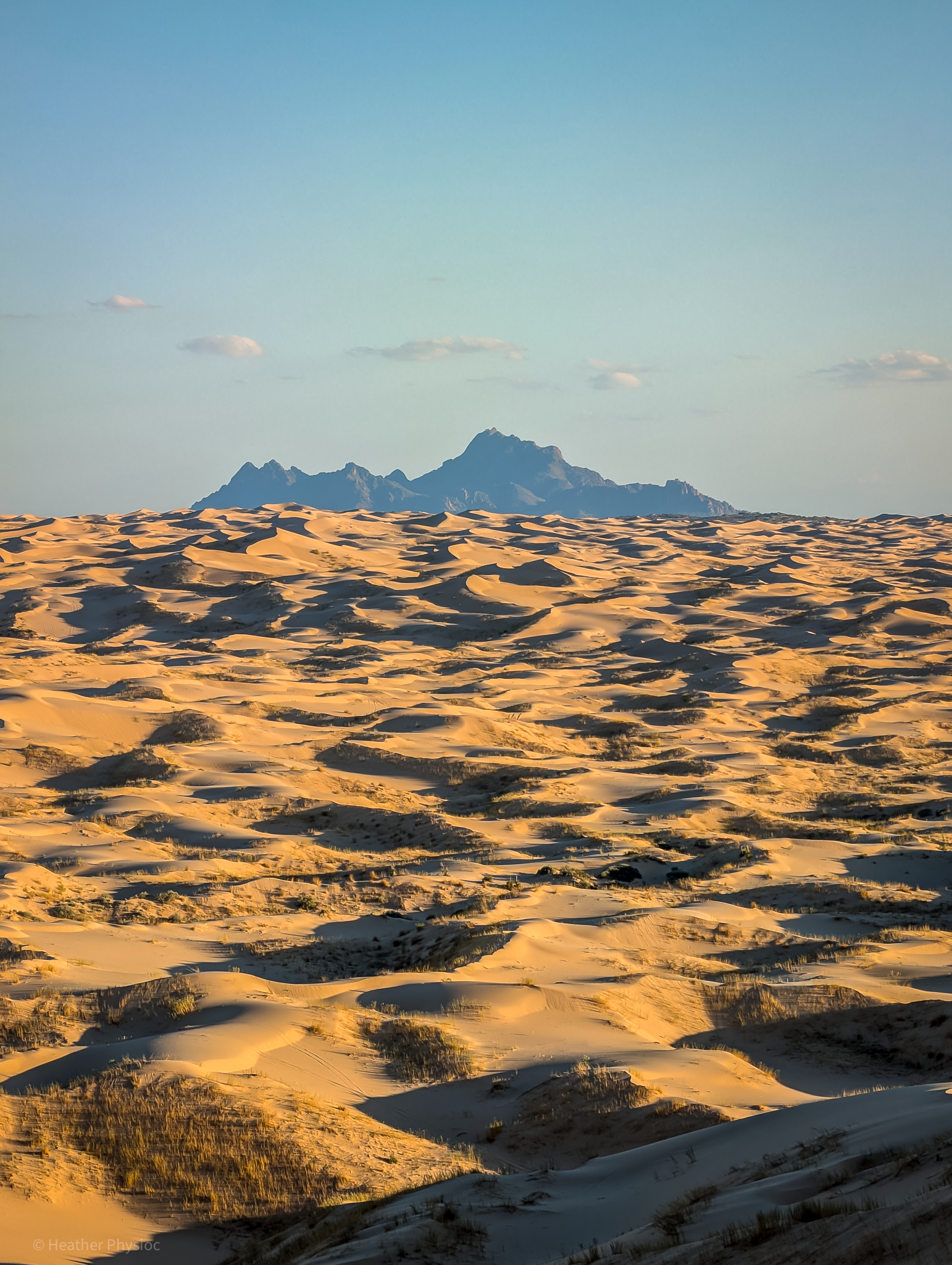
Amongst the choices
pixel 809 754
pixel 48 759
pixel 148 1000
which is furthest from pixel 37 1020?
pixel 809 754

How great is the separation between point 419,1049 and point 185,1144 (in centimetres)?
264

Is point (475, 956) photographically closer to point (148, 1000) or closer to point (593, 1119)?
point (148, 1000)

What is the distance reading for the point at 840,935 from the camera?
1345 cm

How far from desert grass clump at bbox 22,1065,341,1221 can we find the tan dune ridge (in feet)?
0.08

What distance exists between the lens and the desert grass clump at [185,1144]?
6441 mm

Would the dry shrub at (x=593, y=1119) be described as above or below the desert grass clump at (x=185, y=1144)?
below

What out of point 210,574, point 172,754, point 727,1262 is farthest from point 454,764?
point 210,574

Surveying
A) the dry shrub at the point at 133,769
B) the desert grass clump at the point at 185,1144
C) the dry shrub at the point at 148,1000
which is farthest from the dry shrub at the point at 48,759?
the desert grass clump at the point at 185,1144

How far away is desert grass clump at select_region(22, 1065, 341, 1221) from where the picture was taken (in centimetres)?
644

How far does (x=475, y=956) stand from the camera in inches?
460

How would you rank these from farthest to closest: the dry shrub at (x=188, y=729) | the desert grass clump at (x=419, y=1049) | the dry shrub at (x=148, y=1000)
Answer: the dry shrub at (x=188, y=729)
the dry shrub at (x=148, y=1000)
the desert grass clump at (x=419, y=1049)

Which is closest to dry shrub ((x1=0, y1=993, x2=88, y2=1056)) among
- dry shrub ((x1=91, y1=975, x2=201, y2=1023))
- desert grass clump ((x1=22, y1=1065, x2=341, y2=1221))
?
dry shrub ((x1=91, y1=975, x2=201, y2=1023))

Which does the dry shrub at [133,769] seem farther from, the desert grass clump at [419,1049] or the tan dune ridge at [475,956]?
the desert grass clump at [419,1049]

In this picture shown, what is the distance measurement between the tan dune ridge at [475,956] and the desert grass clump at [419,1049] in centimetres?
4
